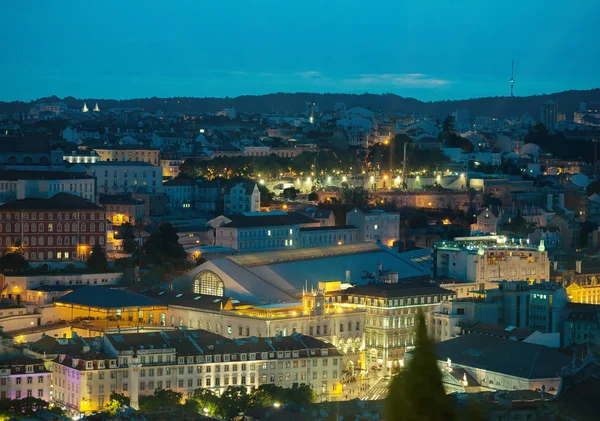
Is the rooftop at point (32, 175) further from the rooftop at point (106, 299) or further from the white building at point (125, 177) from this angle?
the rooftop at point (106, 299)

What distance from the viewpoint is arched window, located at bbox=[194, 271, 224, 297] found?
35.3m

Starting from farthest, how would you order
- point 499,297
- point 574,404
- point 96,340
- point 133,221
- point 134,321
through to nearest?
point 133,221, point 499,297, point 134,321, point 96,340, point 574,404

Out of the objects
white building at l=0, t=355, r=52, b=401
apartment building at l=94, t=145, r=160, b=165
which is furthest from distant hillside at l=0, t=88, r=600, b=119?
white building at l=0, t=355, r=52, b=401

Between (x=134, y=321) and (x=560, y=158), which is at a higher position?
(x=560, y=158)

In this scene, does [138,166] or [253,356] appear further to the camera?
[138,166]

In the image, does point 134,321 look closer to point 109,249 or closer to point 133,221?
point 109,249

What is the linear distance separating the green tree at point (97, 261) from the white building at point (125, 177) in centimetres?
1135

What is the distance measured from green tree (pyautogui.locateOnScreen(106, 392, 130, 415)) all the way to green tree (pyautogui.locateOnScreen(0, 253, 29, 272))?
11041mm

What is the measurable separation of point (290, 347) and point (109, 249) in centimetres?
1263

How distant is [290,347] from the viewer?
2927 cm

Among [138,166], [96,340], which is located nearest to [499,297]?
[96,340]

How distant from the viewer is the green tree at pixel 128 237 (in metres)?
40.1

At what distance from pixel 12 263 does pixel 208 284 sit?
16.6 ft

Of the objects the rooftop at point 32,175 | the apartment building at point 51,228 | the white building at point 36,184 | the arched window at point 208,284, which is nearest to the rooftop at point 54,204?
the apartment building at point 51,228
